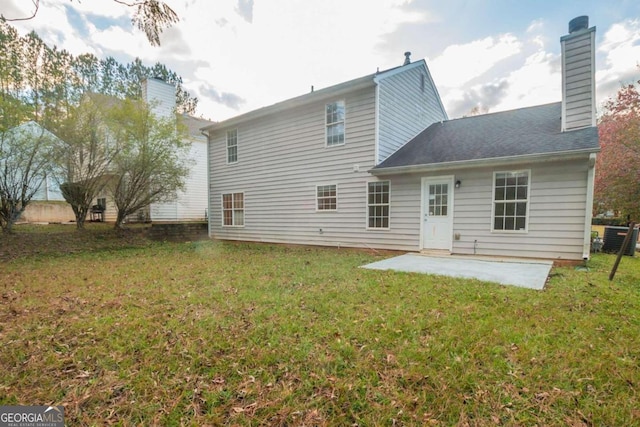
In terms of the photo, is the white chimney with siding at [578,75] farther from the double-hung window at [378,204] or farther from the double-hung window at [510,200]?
the double-hung window at [378,204]

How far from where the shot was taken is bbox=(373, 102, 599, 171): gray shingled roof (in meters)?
6.60

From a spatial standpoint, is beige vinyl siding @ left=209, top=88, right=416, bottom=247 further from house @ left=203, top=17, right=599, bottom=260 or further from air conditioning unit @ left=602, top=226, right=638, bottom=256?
air conditioning unit @ left=602, top=226, right=638, bottom=256

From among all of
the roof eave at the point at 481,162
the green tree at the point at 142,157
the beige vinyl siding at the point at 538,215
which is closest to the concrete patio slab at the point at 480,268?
the beige vinyl siding at the point at 538,215

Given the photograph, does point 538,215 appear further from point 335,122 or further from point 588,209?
point 335,122

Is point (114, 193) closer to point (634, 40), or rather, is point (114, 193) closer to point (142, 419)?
point (142, 419)

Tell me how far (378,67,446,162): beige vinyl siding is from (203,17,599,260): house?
0.06 meters

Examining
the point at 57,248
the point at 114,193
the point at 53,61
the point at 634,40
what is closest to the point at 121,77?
the point at 53,61

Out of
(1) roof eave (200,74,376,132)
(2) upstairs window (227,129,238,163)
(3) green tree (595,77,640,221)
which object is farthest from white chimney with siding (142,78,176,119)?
(3) green tree (595,77,640,221)

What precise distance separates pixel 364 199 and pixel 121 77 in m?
24.4

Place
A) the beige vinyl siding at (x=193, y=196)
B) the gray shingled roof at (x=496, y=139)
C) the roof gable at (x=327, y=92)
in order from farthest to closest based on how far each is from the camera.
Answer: the beige vinyl siding at (x=193, y=196) < the roof gable at (x=327, y=92) < the gray shingled roof at (x=496, y=139)

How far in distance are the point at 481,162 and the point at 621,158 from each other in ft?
25.0

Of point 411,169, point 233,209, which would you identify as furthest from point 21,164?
point 411,169

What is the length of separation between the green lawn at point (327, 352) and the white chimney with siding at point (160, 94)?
12123 millimetres

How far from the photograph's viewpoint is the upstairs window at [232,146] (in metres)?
12.1
